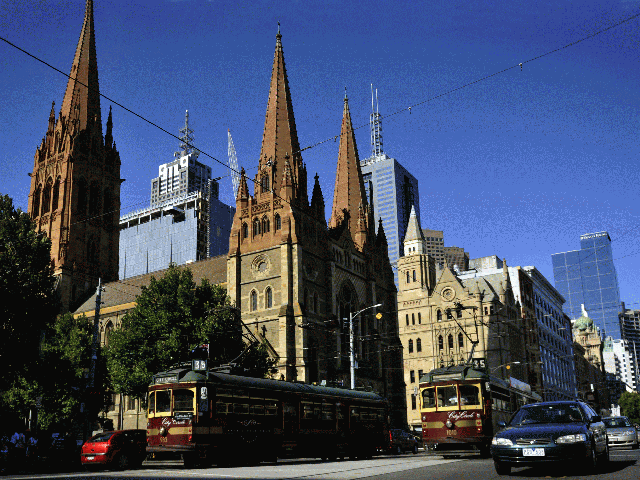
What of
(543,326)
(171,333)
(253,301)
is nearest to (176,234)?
(543,326)

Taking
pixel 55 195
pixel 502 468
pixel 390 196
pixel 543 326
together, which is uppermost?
pixel 390 196

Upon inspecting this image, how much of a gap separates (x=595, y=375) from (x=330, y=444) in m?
143

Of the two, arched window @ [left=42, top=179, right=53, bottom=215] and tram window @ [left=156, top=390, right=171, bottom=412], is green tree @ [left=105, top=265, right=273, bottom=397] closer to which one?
tram window @ [left=156, top=390, right=171, bottom=412]

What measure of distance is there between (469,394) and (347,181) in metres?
44.3

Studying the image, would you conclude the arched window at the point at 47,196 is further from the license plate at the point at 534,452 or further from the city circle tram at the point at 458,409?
the license plate at the point at 534,452

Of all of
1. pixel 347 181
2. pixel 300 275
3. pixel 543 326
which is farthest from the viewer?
pixel 543 326

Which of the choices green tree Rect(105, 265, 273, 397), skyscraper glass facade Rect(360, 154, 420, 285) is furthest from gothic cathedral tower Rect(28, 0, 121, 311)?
skyscraper glass facade Rect(360, 154, 420, 285)

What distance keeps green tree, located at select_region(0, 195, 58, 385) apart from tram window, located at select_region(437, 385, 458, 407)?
60.7ft

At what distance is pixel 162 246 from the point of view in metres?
129

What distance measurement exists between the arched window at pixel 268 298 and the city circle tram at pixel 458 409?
26.1 metres

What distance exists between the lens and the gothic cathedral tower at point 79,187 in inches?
2630

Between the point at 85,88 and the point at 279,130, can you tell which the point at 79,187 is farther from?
the point at 279,130

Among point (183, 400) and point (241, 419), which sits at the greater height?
point (183, 400)

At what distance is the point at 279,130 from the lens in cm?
5531
